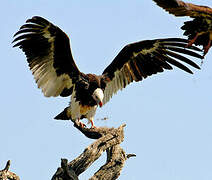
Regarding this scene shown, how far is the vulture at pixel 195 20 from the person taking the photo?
307 inches

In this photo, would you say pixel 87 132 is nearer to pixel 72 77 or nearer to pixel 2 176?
pixel 72 77

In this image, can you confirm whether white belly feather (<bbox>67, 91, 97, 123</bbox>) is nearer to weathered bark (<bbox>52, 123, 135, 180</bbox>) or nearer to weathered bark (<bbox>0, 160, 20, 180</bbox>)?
weathered bark (<bbox>52, 123, 135, 180</bbox>)

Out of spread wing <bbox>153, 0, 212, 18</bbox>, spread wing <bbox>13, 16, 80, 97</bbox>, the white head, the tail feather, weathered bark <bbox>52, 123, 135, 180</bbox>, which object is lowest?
weathered bark <bbox>52, 123, 135, 180</bbox>

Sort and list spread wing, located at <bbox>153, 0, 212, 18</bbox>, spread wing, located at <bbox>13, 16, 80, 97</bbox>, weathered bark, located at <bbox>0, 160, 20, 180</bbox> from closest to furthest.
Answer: weathered bark, located at <bbox>0, 160, 20, 180</bbox>
spread wing, located at <bbox>153, 0, 212, 18</bbox>
spread wing, located at <bbox>13, 16, 80, 97</bbox>

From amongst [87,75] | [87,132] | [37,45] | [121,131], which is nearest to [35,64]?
[37,45]

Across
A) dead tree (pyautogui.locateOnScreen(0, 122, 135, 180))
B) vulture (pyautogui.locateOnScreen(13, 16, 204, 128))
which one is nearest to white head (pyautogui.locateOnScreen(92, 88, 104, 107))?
vulture (pyautogui.locateOnScreen(13, 16, 204, 128))

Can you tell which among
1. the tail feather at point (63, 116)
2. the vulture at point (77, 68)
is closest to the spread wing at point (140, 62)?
the vulture at point (77, 68)

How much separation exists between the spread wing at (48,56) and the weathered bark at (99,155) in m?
1.64

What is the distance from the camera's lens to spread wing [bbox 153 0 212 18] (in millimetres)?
7717

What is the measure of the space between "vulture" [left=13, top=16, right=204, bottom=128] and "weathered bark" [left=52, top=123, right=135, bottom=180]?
4.04 feet

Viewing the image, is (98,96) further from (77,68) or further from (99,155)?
(99,155)

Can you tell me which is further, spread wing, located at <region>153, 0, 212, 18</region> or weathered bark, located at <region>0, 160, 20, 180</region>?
spread wing, located at <region>153, 0, 212, 18</region>

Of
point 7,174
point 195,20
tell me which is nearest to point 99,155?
point 7,174

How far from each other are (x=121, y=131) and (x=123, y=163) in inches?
21.1
